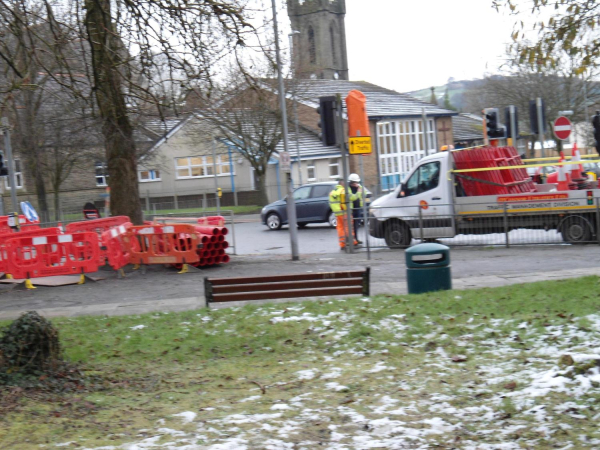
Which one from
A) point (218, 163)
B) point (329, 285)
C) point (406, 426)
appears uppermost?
point (218, 163)

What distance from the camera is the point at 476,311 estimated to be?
8.80 metres

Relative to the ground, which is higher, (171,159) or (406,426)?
(171,159)

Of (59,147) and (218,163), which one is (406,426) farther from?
(218,163)

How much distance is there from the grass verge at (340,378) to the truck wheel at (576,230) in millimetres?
7877

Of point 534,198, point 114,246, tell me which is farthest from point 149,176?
point 534,198

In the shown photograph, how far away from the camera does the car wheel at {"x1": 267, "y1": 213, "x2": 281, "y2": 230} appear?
30266mm

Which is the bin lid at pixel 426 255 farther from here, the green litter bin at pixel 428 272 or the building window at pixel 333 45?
the building window at pixel 333 45

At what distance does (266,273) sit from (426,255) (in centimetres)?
567

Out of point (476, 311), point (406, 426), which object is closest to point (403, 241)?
point (476, 311)

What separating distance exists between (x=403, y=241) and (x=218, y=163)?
1398 inches

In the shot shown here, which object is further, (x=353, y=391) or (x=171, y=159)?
(x=171, y=159)

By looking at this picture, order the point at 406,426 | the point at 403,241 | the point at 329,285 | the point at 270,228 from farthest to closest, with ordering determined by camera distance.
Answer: the point at 270,228 < the point at 403,241 < the point at 329,285 < the point at 406,426

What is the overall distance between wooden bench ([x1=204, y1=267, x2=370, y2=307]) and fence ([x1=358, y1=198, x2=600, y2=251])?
25.7ft

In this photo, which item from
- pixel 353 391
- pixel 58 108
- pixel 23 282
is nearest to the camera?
pixel 353 391
